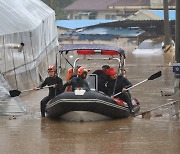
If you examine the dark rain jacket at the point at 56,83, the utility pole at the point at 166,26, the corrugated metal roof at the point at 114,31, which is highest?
the dark rain jacket at the point at 56,83

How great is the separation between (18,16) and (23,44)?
2983 mm

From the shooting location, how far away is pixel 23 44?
25062 millimetres

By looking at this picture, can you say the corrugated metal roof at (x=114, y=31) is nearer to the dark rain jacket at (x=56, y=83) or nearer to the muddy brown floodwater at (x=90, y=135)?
the muddy brown floodwater at (x=90, y=135)

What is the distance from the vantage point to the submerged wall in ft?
78.2

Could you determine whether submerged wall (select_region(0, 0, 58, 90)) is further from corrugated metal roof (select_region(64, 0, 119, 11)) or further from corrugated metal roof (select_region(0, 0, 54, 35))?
corrugated metal roof (select_region(64, 0, 119, 11))

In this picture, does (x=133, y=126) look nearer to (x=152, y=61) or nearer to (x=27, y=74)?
(x=27, y=74)

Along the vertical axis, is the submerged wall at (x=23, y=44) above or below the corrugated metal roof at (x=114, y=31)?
above

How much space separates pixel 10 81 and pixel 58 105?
6.73 meters

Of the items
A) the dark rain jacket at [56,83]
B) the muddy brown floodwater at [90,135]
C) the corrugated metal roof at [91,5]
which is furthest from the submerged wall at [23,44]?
the corrugated metal roof at [91,5]

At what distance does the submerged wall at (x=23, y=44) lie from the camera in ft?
78.2

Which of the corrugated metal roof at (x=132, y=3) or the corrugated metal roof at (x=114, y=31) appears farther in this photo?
the corrugated metal roof at (x=132, y=3)

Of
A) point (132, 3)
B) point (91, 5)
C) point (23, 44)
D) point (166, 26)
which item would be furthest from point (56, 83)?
point (91, 5)

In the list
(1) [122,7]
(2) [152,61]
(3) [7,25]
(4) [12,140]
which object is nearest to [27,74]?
(3) [7,25]

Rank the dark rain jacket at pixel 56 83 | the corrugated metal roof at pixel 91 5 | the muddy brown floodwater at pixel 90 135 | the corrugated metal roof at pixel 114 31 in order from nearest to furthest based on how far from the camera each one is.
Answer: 1. the muddy brown floodwater at pixel 90 135
2. the dark rain jacket at pixel 56 83
3. the corrugated metal roof at pixel 114 31
4. the corrugated metal roof at pixel 91 5
